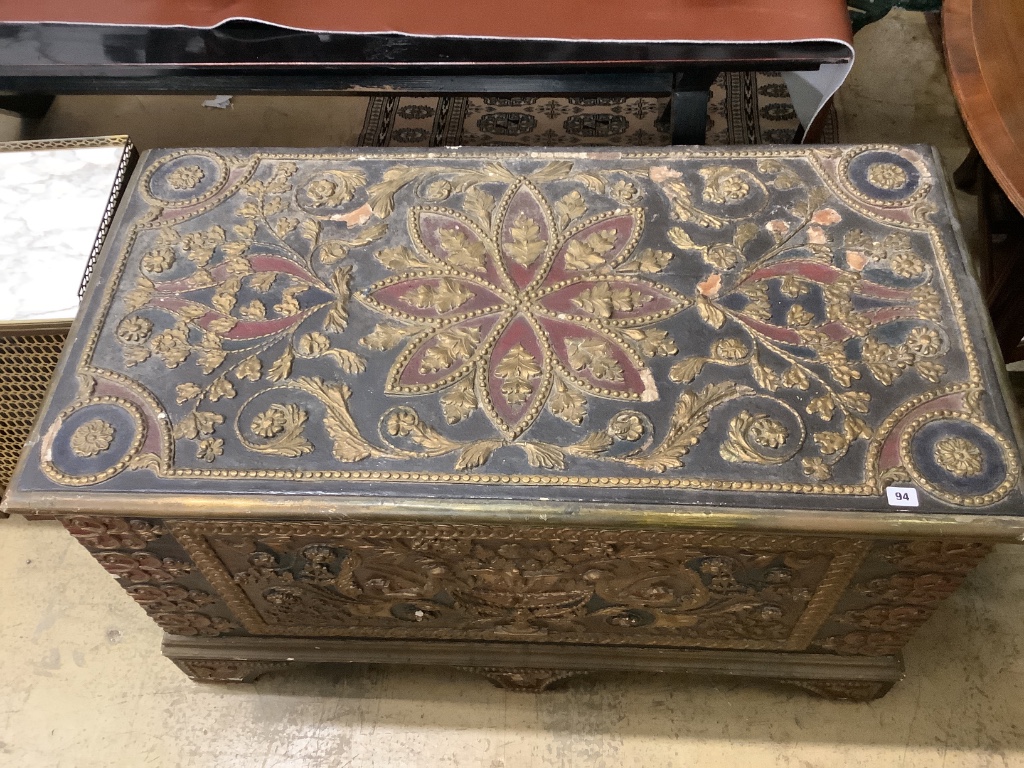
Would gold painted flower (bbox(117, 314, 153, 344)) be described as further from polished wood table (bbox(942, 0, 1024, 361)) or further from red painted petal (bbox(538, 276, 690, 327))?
polished wood table (bbox(942, 0, 1024, 361))

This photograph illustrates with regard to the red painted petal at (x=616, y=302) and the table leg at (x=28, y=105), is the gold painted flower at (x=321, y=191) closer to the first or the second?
the red painted petal at (x=616, y=302)

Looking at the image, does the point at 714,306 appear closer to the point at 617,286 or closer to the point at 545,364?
the point at 617,286

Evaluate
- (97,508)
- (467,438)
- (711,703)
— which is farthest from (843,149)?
(97,508)

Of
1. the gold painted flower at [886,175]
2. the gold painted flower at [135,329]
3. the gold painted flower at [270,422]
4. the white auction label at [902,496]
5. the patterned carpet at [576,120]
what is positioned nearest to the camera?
the white auction label at [902,496]

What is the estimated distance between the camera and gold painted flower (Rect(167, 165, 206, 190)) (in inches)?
62.9

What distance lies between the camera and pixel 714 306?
139 cm

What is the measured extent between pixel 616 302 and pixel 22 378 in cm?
124

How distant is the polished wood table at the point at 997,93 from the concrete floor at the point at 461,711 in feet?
2.01

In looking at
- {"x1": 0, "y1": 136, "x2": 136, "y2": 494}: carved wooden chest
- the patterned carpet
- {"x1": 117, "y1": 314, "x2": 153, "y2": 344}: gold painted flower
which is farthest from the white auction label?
the patterned carpet

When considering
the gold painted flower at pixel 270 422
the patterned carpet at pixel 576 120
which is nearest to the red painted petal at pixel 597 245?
the gold painted flower at pixel 270 422

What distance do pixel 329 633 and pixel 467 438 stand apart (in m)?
0.60

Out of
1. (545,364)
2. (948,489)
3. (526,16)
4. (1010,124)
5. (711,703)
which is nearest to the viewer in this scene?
(948,489)

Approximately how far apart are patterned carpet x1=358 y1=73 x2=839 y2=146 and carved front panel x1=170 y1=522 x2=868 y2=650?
1.61m

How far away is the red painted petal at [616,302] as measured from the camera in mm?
1390
